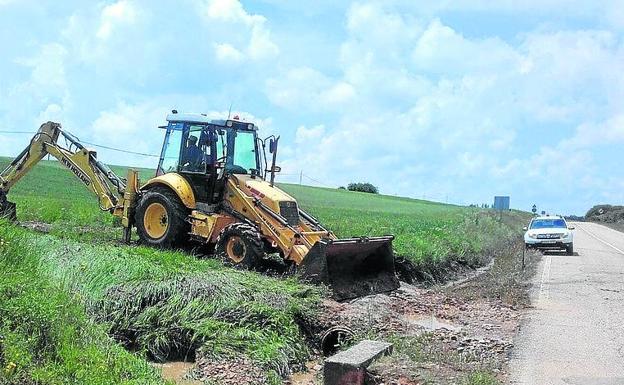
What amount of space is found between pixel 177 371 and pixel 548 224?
965 inches

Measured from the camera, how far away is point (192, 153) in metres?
16.2

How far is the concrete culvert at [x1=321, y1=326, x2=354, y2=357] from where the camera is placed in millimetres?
10844

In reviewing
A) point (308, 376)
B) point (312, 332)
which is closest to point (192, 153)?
point (312, 332)

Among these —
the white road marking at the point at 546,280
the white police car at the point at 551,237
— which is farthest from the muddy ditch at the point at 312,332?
the white police car at the point at 551,237

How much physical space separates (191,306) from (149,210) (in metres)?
6.37

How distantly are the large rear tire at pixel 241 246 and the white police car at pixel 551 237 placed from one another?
58.9ft

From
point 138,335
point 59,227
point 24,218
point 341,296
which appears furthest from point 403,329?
point 24,218

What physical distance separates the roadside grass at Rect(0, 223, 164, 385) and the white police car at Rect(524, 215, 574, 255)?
23.7 metres

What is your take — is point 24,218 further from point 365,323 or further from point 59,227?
point 365,323

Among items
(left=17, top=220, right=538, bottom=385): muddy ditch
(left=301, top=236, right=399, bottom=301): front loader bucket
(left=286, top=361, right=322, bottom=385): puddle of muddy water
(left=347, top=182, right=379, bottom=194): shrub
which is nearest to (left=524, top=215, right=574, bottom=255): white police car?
(left=301, top=236, right=399, bottom=301): front loader bucket

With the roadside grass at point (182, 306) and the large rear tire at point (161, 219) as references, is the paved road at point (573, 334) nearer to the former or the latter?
the roadside grass at point (182, 306)

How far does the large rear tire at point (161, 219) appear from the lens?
15.8 m

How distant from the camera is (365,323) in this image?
37.2 ft

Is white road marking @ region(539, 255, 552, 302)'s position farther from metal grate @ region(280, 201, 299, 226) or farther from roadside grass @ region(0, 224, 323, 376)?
roadside grass @ region(0, 224, 323, 376)
